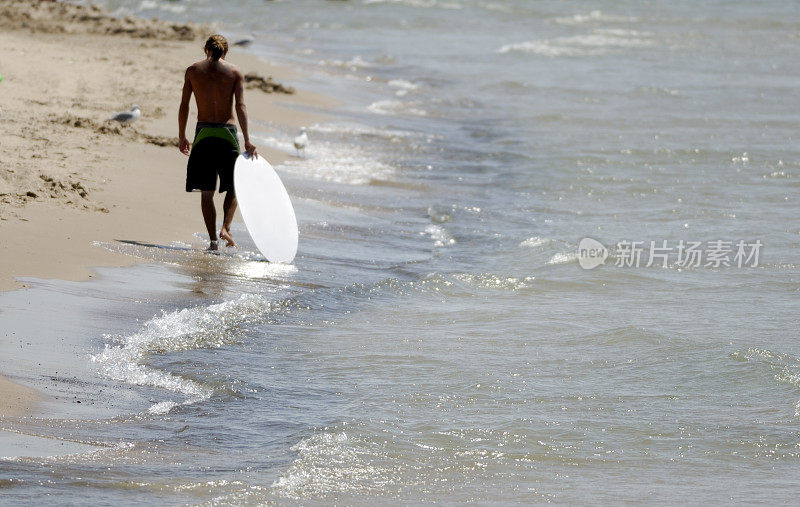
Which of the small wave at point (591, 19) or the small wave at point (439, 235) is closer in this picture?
the small wave at point (439, 235)

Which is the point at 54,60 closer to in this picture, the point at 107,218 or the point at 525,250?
the point at 107,218


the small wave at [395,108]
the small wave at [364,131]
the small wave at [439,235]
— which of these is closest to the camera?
the small wave at [439,235]

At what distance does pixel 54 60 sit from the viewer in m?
14.9

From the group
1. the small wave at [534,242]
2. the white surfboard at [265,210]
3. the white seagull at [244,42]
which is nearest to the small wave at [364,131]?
the small wave at [534,242]

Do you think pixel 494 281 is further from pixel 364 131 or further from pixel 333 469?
pixel 364 131

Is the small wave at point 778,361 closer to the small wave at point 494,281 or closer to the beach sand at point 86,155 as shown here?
the small wave at point 494,281

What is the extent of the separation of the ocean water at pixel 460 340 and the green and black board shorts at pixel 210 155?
0.55 meters

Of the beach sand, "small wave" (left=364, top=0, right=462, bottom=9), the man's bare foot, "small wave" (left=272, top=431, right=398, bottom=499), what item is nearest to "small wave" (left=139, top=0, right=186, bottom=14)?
"small wave" (left=364, top=0, right=462, bottom=9)

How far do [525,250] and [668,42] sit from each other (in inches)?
752

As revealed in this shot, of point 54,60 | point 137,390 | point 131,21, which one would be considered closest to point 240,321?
point 137,390

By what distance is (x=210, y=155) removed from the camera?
26.2ft

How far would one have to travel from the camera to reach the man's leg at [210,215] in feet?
26.0

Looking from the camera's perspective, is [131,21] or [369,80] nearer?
[369,80]

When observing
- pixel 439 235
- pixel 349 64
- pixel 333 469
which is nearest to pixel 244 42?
pixel 349 64
